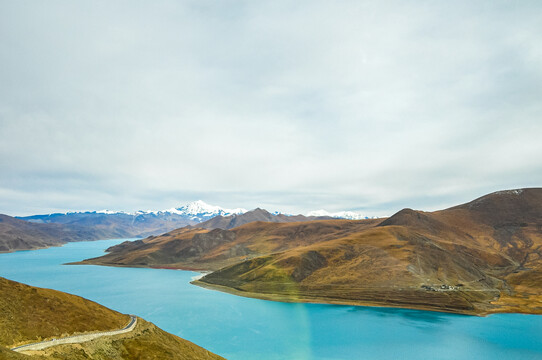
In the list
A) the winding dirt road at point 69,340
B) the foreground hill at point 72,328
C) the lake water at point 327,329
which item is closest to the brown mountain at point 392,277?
the lake water at point 327,329

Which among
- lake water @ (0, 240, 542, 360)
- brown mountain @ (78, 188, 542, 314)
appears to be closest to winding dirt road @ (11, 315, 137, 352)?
lake water @ (0, 240, 542, 360)

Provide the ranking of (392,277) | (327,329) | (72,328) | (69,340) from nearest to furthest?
(69,340), (72,328), (327,329), (392,277)

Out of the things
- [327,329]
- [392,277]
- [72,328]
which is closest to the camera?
[72,328]

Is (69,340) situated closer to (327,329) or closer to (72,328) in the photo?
(72,328)

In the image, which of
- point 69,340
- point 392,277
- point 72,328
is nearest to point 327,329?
point 392,277

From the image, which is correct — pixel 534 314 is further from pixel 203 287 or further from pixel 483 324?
pixel 203 287

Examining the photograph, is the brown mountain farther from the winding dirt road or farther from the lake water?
the winding dirt road
